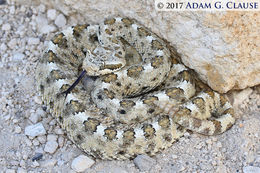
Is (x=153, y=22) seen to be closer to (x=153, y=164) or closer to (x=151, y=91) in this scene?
(x=151, y=91)

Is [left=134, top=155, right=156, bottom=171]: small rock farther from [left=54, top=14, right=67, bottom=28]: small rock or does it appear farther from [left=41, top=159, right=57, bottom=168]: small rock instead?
[left=54, top=14, right=67, bottom=28]: small rock

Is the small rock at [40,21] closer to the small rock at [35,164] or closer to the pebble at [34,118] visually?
the pebble at [34,118]

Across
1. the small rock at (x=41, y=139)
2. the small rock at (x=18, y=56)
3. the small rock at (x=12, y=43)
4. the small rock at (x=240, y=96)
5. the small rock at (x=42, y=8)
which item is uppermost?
the small rock at (x=42, y=8)

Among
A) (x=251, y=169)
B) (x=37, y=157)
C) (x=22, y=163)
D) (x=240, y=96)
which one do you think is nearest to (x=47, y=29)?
(x=37, y=157)

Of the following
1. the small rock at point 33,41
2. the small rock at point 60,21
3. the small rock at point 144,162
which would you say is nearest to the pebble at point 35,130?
the small rock at point 144,162

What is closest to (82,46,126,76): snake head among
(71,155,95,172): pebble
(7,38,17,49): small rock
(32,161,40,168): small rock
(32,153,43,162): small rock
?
(71,155,95,172): pebble

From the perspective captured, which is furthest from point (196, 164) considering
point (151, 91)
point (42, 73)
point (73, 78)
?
point (42, 73)
